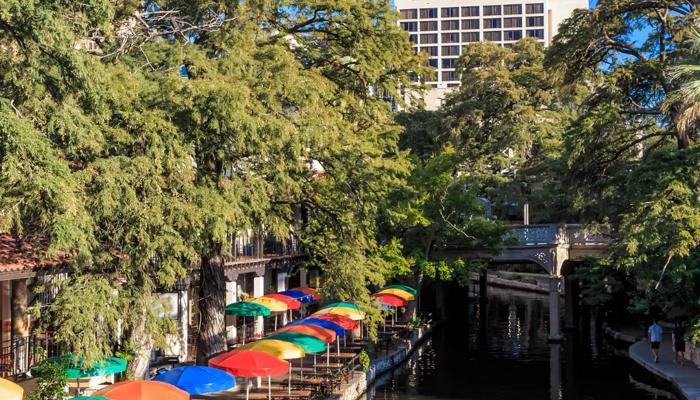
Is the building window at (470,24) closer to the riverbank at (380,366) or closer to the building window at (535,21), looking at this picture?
the building window at (535,21)

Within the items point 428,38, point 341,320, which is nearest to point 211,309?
point 341,320

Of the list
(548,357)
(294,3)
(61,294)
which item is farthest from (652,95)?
(61,294)

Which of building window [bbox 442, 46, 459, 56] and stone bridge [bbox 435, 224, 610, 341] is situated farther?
building window [bbox 442, 46, 459, 56]

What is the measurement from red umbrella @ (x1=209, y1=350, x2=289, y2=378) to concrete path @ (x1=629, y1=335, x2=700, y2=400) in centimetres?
1330

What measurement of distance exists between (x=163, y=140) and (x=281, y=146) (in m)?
2.92

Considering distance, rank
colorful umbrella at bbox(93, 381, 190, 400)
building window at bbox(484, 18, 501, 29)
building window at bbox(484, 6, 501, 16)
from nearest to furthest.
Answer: colorful umbrella at bbox(93, 381, 190, 400) < building window at bbox(484, 6, 501, 16) < building window at bbox(484, 18, 501, 29)

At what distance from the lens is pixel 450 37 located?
147000mm

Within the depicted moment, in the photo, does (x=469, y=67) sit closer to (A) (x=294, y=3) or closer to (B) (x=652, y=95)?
(B) (x=652, y=95)

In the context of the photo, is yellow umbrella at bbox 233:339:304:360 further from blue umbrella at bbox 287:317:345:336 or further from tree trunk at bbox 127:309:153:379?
blue umbrella at bbox 287:317:345:336

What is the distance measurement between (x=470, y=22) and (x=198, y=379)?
135m

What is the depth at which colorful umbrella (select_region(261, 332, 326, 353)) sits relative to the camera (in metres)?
24.9

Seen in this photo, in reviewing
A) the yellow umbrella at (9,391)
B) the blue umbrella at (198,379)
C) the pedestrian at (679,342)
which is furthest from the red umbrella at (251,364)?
the pedestrian at (679,342)

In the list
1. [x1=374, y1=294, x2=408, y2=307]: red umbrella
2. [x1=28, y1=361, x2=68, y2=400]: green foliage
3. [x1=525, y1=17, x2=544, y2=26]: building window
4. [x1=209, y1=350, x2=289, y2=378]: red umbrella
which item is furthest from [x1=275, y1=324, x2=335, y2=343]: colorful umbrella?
[x1=525, y1=17, x2=544, y2=26]: building window

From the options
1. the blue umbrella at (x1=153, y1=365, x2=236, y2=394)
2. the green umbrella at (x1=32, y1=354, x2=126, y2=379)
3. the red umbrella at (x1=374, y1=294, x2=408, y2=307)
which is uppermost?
the green umbrella at (x1=32, y1=354, x2=126, y2=379)
